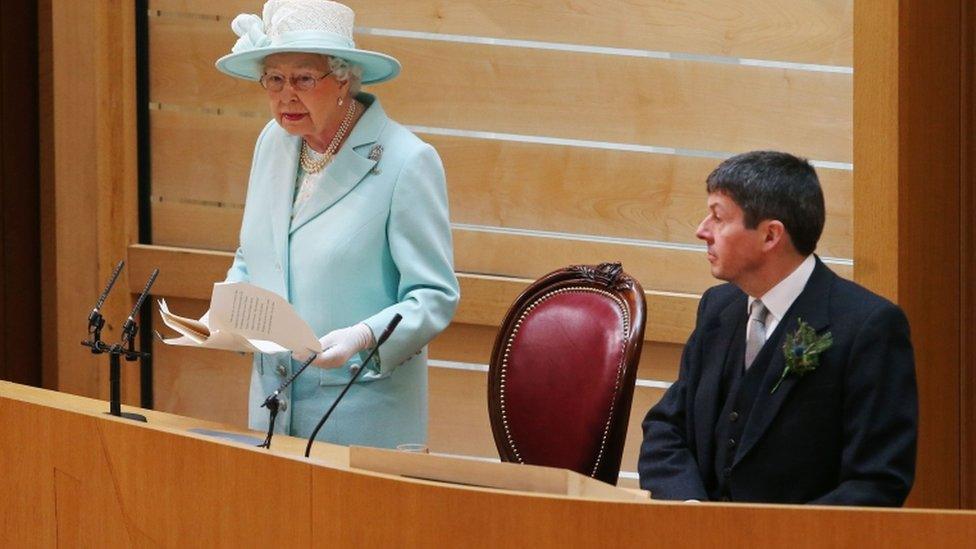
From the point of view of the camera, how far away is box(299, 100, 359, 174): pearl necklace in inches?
141

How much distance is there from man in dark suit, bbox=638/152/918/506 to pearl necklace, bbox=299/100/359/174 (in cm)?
94

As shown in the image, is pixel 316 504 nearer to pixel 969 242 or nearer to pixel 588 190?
pixel 969 242

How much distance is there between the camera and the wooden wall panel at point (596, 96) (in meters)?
4.47

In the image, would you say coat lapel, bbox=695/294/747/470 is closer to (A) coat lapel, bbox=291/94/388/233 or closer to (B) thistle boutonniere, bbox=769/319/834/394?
(B) thistle boutonniere, bbox=769/319/834/394

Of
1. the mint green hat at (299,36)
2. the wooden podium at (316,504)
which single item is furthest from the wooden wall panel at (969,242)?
the wooden podium at (316,504)

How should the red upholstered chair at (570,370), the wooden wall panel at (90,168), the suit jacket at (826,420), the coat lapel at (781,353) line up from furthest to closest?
the wooden wall panel at (90,168)
the red upholstered chair at (570,370)
the coat lapel at (781,353)
the suit jacket at (826,420)

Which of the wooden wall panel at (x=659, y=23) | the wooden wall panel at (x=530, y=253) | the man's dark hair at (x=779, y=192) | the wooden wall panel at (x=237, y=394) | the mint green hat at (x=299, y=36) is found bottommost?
the wooden wall panel at (x=237, y=394)

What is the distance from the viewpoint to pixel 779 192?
10.0ft

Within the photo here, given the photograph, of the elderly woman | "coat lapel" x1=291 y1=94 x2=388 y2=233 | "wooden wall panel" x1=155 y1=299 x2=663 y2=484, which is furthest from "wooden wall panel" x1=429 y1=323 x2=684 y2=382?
"coat lapel" x1=291 y1=94 x2=388 y2=233

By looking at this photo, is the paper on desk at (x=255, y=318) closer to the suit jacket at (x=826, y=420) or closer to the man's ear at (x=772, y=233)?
the suit jacket at (x=826, y=420)

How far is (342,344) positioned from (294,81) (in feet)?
2.25

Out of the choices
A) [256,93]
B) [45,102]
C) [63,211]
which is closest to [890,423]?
[256,93]

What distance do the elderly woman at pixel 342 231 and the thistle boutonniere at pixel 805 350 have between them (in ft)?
2.81

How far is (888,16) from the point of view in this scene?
4055 mm
